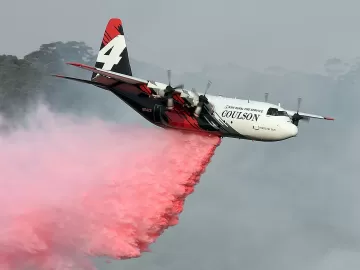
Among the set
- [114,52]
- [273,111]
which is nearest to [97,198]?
[273,111]

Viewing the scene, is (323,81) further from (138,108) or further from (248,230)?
(138,108)

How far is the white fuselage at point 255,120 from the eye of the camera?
42.1 meters

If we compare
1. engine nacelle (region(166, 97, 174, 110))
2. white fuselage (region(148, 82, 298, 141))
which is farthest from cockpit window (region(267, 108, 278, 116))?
engine nacelle (region(166, 97, 174, 110))

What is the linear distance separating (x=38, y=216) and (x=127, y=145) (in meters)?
5.82

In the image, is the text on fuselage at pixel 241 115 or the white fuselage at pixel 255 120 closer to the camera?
the white fuselage at pixel 255 120

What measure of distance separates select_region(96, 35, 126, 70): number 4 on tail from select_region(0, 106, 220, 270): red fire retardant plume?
4.62 m

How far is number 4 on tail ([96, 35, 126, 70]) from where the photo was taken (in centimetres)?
4897

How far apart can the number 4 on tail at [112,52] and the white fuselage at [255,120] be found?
296 inches

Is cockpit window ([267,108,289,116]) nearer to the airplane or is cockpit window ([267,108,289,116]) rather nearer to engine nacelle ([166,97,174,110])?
the airplane

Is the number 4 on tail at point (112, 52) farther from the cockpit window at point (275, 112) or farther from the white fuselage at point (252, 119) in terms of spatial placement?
the cockpit window at point (275, 112)

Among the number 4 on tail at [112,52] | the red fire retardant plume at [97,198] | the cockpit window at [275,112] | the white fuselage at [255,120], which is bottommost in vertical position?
the red fire retardant plume at [97,198]

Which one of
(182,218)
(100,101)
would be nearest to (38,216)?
(100,101)

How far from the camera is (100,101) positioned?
254 ft

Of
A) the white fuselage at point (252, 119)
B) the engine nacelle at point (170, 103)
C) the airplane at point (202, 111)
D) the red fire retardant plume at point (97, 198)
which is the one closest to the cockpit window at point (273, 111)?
the airplane at point (202, 111)
